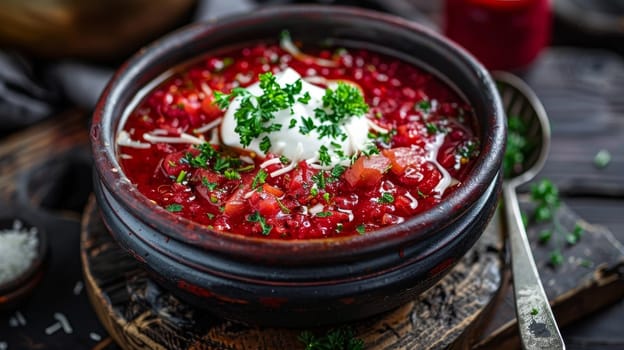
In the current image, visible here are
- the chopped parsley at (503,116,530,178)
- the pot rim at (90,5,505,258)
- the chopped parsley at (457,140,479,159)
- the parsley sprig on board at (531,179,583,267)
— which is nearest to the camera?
the pot rim at (90,5,505,258)

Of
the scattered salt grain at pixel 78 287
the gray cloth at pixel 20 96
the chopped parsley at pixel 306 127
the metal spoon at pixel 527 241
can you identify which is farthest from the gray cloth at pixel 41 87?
Result: the metal spoon at pixel 527 241

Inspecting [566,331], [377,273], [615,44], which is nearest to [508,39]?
[615,44]

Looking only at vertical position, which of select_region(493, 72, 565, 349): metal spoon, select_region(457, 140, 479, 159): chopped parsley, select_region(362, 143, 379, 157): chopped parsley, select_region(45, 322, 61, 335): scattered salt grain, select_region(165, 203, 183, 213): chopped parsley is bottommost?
select_region(45, 322, 61, 335): scattered salt grain

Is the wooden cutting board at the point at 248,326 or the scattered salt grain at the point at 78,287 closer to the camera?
the wooden cutting board at the point at 248,326

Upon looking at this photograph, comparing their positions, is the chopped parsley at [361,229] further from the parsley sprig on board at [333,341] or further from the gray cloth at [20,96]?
the gray cloth at [20,96]

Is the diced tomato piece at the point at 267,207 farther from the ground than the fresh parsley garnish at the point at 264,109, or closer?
closer

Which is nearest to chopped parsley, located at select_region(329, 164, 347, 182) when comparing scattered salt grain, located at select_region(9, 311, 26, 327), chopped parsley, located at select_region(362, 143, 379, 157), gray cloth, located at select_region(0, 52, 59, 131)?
chopped parsley, located at select_region(362, 143, 379, 157)

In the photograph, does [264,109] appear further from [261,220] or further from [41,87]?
[41,87]

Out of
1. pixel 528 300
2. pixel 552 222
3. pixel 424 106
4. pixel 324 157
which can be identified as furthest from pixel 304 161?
pixel 552 222

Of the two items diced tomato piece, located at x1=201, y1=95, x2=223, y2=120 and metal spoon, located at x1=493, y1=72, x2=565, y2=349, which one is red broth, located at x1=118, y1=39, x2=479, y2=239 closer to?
diced tomato piece, located at x1=201, y1=95, x2=223, y2=120
